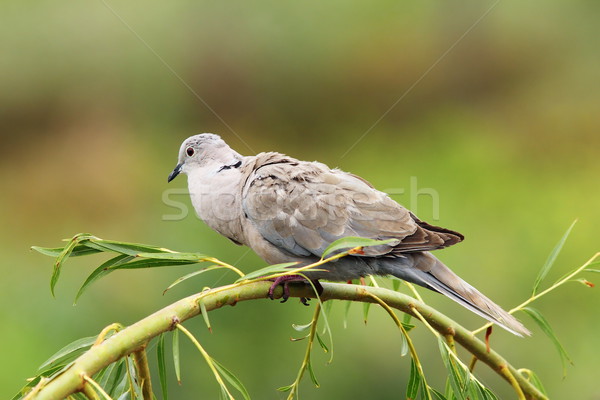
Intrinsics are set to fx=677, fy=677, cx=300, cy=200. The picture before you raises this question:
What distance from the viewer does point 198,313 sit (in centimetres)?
93

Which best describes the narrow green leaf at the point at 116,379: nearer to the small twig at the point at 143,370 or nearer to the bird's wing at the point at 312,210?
the small twig at the point at 143,370

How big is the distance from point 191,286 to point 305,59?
4.51ft

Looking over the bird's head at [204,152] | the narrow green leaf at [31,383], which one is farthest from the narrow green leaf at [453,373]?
the bird's head at [204,152]

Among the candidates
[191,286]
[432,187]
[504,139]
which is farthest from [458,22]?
[191,286]

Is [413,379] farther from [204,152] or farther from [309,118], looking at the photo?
[309,118]

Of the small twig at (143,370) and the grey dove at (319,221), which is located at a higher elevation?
the grey dove at (319,221)

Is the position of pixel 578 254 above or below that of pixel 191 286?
above

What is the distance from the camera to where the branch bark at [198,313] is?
785 mm

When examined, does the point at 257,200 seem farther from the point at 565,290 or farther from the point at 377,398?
the point at 565,290

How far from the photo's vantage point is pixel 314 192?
4.99 feet

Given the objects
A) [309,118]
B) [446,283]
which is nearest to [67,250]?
[446,283]

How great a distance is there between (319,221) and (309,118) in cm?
188

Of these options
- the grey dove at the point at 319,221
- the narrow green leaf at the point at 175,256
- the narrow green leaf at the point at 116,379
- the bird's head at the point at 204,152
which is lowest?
the narrow green leaf at the point at 116,379

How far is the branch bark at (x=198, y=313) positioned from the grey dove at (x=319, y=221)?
131 mm
